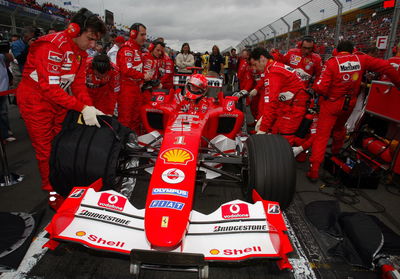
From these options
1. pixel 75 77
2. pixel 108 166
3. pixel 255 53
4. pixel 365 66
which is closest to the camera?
pixel 108 166

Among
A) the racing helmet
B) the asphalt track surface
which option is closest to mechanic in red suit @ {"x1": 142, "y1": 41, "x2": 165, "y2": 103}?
the racing helmet

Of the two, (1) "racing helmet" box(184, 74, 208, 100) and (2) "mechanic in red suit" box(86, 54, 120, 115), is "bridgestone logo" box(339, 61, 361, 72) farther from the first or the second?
(2) "mechanic in red suit" box(86, 54, 120, 115)

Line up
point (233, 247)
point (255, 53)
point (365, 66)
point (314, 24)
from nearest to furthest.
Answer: point (233, 247) < point (365, 66) < point (255, 53) < point (314, 24)

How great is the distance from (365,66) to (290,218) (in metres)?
2.39

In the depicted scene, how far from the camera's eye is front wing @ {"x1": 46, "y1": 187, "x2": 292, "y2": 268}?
5.92 feet

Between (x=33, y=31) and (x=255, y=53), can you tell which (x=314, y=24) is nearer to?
(x=255, y=53)

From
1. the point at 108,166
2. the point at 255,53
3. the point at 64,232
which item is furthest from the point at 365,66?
the point at 64,232

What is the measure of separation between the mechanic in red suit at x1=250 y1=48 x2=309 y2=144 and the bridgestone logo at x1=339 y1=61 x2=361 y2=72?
0.56 m

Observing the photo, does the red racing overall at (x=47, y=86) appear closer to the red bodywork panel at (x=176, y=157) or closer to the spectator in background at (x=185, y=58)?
the red bodywork panel at (x=176, y=157)

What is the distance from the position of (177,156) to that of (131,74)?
8.85ft

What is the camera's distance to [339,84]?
3738 millimetres

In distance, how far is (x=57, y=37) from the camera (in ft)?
8.89

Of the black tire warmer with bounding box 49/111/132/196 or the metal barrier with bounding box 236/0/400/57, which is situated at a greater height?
the metal barrier with bounding box 236/0/400/57

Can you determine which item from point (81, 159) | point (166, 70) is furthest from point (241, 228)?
point (166, 70)
